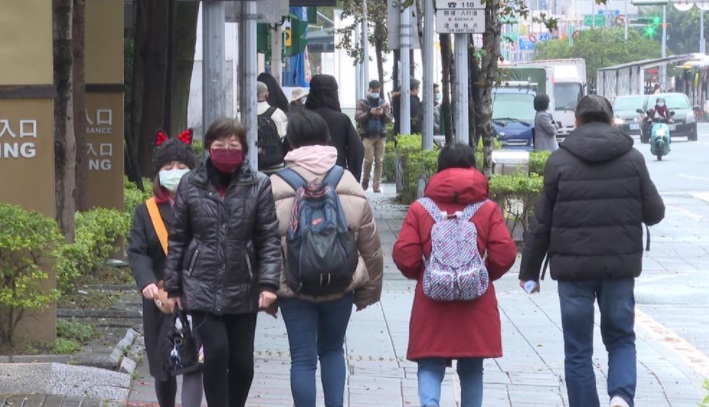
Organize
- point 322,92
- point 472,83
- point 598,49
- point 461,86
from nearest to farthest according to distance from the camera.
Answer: point 322,92 → point 461,86 → point 472,83 → point 598,49

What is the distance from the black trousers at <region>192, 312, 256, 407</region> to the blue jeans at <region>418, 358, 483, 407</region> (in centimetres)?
87

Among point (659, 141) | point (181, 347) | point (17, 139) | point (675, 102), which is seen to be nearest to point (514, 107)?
point (659, 141)

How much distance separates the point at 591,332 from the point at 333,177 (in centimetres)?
162

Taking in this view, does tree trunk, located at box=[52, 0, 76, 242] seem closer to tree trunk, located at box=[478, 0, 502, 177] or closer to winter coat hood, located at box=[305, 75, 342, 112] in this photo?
winter coat hood, located at box=[305, 75, 342, 112]

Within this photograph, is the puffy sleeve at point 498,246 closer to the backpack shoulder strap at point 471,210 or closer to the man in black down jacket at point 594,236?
the backpack shoulder strap at point 471,210

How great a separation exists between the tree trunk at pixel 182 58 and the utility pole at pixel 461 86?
13.6ft

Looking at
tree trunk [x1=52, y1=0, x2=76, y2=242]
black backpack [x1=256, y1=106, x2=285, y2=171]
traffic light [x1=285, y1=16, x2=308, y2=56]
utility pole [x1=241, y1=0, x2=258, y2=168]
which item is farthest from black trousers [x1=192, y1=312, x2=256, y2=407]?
traffic light [x1=285, y1=16, x2=308, y2=56]

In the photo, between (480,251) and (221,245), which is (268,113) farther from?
(221,245)

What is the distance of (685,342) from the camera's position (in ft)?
33.8

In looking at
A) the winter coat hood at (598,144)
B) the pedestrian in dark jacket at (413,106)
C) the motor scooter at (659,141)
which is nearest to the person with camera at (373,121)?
the pedestrian in dark jacket at (413,106)

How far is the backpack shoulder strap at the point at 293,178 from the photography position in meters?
6.68

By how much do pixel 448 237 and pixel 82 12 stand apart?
622 cm

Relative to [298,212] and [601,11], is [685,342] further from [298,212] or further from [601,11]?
[601,11]

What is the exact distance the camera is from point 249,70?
1010 cm
